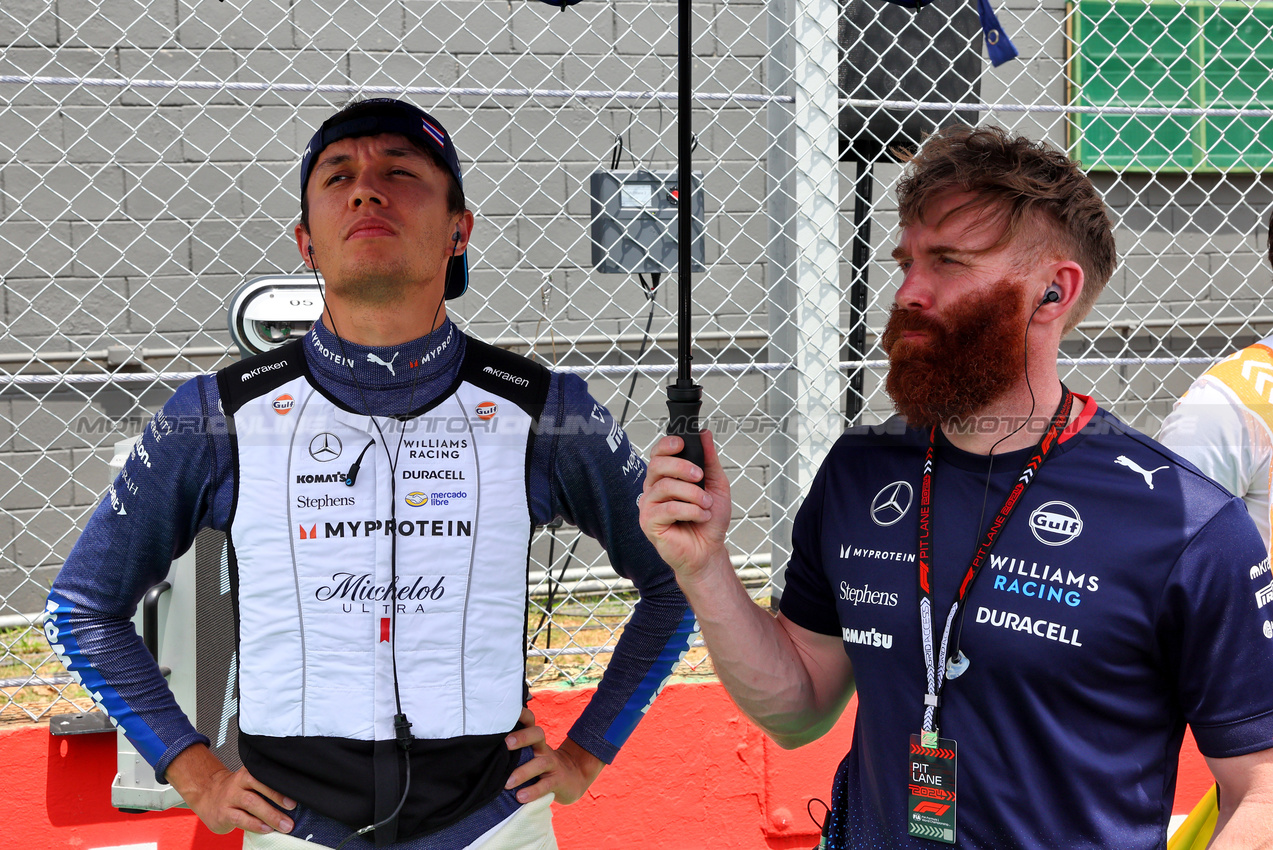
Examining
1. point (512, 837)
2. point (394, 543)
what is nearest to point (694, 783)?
point (512, 837)

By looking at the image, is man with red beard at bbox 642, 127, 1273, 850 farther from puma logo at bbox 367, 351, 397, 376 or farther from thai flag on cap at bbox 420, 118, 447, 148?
thai flag on cap at bbox 420, 118, 447, 148

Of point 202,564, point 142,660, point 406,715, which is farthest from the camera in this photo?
point 202,564

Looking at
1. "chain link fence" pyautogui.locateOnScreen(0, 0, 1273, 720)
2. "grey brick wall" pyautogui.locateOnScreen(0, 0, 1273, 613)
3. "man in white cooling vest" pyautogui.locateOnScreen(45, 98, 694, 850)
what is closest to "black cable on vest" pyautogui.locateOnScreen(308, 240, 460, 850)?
"man in white cooling vest" pyautogui.locateOnScreen(45, 98, 694, 850)

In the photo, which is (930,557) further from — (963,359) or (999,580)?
(963,359)

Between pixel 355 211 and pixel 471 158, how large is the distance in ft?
10.2

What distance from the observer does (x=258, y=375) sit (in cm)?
177

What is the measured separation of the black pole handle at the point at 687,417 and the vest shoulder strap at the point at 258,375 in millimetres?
747

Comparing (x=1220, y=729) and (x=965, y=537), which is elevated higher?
(x=965, y=537)

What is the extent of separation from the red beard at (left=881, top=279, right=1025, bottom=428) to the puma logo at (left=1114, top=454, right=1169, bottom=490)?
0.64 feet

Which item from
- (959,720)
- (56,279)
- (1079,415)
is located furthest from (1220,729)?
(56,279)

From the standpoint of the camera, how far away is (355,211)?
1729 mm

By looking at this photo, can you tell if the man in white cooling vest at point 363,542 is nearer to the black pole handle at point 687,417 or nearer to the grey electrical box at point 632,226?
the black pole handle at point 687,417

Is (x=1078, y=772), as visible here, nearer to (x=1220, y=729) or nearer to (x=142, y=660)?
(x=1220, y=729)

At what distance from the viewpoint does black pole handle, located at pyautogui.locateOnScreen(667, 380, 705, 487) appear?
1.41 m
